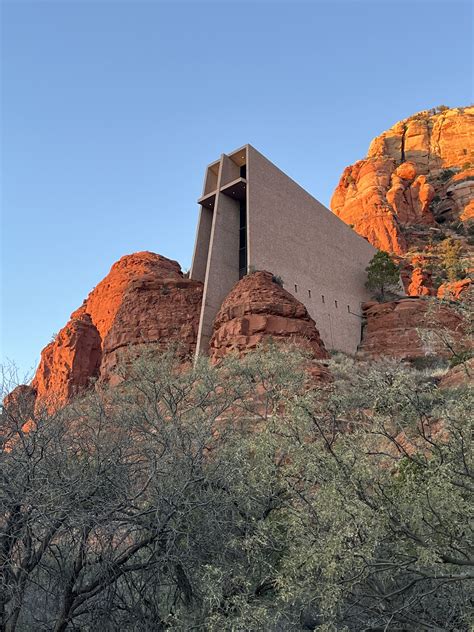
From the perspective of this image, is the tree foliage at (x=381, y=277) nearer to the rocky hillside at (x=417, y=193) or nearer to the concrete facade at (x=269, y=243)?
the concrete facade at (x=269, y=243)

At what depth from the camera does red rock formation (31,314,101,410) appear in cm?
3416

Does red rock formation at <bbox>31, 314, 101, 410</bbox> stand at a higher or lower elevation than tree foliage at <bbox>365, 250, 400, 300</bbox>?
lower

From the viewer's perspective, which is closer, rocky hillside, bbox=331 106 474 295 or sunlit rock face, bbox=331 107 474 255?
rocky hillside, bbox=331 106 474 295

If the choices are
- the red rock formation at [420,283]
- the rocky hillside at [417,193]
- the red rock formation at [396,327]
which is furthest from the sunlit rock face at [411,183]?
the red rock formation at [396,327]

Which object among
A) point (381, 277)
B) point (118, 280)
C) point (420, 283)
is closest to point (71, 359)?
point (118, 280)

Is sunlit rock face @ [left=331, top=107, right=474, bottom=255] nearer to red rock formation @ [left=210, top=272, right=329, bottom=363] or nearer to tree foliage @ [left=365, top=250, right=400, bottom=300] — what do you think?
tree foliage @ [left=365, top=250, right=400, bottom=300]

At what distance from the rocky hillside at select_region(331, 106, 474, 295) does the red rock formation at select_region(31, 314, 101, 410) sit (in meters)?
23.5

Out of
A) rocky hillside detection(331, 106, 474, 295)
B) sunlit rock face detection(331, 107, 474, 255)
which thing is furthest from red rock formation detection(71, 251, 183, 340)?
sunlit rock face detection(331, 107, 474, 255)

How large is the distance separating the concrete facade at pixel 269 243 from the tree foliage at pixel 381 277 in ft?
8.14

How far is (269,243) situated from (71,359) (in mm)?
16449

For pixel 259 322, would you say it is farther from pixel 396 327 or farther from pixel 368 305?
pixel 368 305

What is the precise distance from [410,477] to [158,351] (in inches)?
647

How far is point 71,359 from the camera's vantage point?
1367 inches

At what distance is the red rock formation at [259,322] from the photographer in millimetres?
19984
